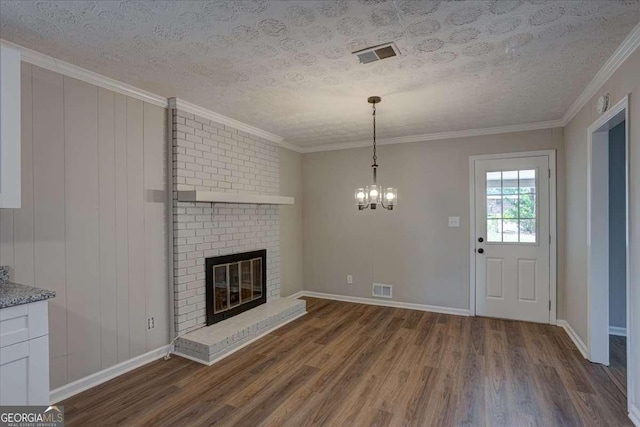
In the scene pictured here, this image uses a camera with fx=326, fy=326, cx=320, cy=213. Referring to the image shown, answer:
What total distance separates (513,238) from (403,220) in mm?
1404

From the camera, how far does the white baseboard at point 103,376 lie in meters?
2.43

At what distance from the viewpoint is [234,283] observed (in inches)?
156

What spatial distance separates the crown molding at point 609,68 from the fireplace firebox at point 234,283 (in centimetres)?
387

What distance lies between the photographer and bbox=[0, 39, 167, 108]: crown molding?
2.23m

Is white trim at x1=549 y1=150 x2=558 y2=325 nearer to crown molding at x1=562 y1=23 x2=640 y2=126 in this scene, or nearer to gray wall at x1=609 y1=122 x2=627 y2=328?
gray wall at x1=609 y1=122 x2=627 y2=328

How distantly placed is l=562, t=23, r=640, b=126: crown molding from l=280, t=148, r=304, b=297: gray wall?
364cm

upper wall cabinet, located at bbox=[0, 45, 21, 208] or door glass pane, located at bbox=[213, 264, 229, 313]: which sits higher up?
upper wall cabinet, located at bbox=[0, 45, 21, 208]

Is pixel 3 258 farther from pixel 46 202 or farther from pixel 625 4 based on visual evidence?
pixel 625 4

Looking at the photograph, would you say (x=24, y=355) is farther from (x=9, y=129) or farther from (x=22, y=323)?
(x=9, y=129)

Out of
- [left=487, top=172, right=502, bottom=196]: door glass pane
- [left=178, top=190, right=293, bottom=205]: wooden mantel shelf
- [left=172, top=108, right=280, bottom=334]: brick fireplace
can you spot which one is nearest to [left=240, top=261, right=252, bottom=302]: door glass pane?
[left=172, top=108, right=280, bottom=334]: brick fireplace

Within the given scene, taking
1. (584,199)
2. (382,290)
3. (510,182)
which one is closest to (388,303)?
(382,290)

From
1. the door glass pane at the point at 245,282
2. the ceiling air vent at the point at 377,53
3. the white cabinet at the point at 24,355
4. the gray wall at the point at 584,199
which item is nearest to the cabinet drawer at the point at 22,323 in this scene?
the white cabinet at the point at 24,355

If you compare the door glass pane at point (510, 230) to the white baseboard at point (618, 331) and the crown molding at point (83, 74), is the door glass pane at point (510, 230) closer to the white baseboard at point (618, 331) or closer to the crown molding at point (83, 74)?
the white baseboard at point (618, 331)

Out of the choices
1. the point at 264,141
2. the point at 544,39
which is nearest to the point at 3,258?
the point at 264,141
